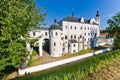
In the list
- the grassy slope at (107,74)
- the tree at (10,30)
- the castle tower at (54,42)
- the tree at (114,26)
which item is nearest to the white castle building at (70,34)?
the castle tower at (54,42)

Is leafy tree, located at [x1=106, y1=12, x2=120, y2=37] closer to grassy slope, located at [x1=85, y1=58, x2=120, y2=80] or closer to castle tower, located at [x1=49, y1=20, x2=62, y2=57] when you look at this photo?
castle tower, located at [x1=49, y1=20, x2=62, y2=57]

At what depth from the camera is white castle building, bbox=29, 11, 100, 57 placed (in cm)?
3972

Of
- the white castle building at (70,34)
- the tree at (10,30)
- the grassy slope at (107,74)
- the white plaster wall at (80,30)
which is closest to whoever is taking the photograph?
the grassy slope at (107,74)

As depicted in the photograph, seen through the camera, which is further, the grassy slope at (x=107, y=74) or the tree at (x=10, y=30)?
the tree at (x=10, y=30)

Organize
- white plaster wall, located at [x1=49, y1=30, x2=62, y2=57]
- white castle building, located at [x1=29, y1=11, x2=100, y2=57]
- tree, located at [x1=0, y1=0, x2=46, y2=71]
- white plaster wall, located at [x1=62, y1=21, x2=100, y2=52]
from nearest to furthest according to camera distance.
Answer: tree, located at [x1=0, y1=0, x2=46, y2=71] → white plaster wall, located at [x1=49, y1=30, x2=62, y2=57] → white castle building, located at [x1=29, y1=11, x2=100, y2=57] → white plaster wall, located at [x1=62, y1=21, x2=100, y2=52]

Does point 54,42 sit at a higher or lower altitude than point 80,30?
lower

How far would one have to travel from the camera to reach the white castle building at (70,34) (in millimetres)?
39719

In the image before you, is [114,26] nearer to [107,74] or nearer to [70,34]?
[70,34]

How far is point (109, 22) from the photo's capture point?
5009 centimetres

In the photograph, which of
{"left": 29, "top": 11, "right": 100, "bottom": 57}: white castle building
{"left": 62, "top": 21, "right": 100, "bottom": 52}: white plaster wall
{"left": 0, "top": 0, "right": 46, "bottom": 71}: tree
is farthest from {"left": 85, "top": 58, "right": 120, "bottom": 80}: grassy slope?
{"left": 62, "top": 21, "right": 100, "bottom": 52}: white plaster wall

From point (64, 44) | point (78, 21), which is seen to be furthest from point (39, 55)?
point (78, 21)

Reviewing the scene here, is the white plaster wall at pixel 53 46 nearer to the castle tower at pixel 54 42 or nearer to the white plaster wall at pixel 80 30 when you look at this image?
the castle tower at pixel 54 42

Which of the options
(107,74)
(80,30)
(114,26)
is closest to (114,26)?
(114,26)

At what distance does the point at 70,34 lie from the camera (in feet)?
154
